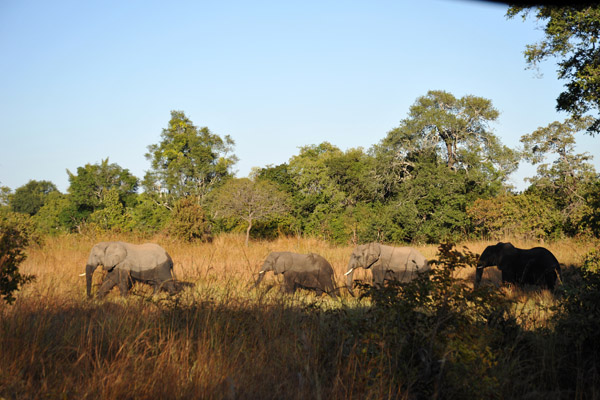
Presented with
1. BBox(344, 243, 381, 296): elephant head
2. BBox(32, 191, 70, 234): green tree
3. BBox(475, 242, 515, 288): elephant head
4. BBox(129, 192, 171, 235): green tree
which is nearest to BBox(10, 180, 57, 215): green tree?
BBox(32, 191, 70, 234): green tree

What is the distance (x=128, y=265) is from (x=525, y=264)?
28.3 ft

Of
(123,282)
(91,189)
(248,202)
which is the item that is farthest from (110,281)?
(91,189)

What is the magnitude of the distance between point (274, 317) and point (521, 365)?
2.52 m

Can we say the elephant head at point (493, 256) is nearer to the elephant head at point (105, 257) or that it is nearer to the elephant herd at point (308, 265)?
the elephant herd at point (308, 265)

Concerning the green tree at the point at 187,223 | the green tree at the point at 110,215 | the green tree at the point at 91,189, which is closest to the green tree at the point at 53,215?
the green tree at the point at 91,189

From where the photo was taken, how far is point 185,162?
3881cm

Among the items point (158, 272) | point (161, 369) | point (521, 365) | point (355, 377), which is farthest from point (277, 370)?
point (158, 272)

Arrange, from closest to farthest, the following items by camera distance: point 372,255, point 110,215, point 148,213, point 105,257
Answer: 1. point 105,257
2. point 372,255
3. point 110,215
4. point 148,213

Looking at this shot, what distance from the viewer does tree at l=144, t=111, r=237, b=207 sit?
38375 mm

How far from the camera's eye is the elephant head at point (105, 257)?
959 centimetres

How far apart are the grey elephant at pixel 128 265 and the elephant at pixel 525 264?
22.0 ft

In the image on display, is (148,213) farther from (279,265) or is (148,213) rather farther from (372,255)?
(372,255)

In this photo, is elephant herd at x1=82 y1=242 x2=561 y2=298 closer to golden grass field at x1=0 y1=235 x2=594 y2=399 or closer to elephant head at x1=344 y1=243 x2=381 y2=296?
elephant head at x1=344 y1=243 x2=381 y2=296

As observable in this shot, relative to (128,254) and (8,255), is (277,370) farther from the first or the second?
(128,254)
